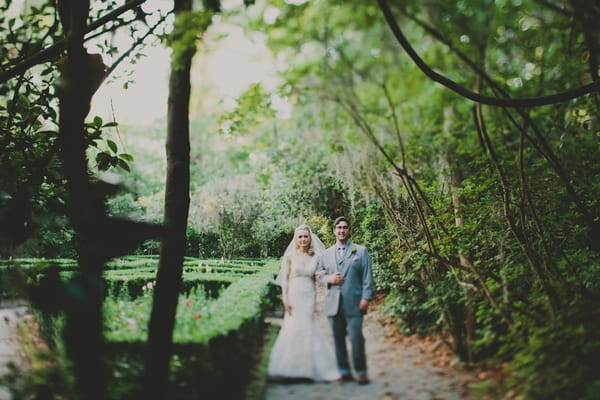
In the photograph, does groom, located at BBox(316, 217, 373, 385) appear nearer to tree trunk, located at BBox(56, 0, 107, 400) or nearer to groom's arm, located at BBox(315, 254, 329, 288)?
groom's arm, located at BBox(315, 254, 329, 288)

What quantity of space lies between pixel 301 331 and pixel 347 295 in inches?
22.8

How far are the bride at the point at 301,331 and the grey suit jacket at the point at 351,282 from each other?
252 millimetres

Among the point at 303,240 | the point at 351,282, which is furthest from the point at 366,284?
the point at 303,240

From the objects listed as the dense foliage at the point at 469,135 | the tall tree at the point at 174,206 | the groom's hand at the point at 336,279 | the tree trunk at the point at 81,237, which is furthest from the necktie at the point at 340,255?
the tree trunk at the point at 81,237

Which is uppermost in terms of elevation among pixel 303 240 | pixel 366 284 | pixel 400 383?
pixel 303 240

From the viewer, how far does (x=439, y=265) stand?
17.3 feet

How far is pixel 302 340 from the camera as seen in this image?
391 cm

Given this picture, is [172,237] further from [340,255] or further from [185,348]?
[340,255]

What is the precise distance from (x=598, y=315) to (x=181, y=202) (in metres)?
2.87

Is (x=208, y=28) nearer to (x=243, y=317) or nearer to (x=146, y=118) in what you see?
(x=243, y=317)

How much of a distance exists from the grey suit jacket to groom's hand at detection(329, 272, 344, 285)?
32 mm

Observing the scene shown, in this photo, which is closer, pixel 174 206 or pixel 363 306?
pixel 174 206

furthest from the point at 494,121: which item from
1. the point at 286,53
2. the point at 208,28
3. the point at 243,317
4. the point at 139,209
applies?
the point at 139,209

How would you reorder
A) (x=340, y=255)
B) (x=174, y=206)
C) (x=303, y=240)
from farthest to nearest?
(x=303, y=240), (x=340, y=255), (x=174, y=206)
